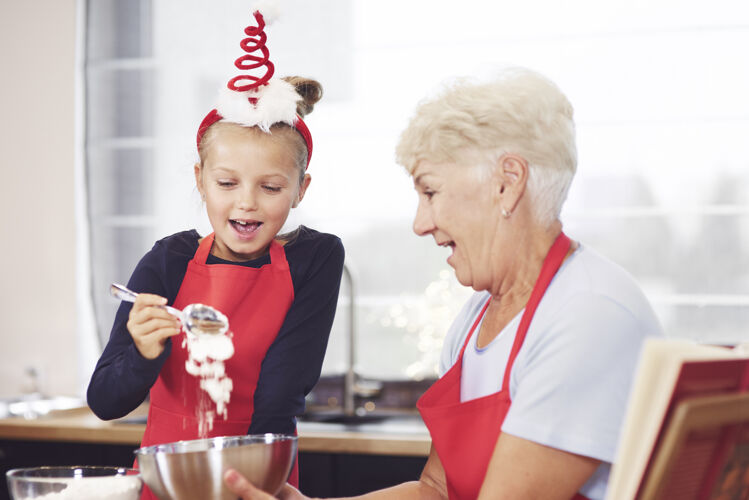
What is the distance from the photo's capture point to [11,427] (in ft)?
9.01

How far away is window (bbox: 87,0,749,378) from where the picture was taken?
9.65 ft

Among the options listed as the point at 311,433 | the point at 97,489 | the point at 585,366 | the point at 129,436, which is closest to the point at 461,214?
the point at 585,366

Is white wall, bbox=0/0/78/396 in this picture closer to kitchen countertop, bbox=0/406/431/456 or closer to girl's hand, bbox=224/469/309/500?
kitchen countertop, bbox=0/406/431/456

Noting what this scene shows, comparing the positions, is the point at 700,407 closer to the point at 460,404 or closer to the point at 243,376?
the point at 460,404

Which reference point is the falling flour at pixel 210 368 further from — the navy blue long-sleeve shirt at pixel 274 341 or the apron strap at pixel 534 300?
the apron strap at pixel 534 300

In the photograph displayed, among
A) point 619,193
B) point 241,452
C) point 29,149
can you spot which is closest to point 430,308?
point 619,193

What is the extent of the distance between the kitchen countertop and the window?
518mm

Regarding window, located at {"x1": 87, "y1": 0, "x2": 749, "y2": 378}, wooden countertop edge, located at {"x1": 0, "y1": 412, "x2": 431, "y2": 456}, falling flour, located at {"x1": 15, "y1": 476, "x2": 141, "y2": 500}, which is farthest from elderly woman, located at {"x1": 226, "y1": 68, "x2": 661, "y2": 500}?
window, located at {"x1": 87, "y1": 0, "x2": 749, "y2": 378}

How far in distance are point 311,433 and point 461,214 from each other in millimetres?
1374

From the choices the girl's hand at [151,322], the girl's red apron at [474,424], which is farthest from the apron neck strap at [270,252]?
the girl's red apron at [474,424]

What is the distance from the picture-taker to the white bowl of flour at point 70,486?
1.05 m

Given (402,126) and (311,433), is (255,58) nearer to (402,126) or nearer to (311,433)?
(311,433)

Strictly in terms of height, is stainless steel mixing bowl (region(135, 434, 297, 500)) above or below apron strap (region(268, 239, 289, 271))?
below

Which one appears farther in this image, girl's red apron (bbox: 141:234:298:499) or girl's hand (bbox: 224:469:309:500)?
girl's red apron (bbox: 141:234:298:499)
